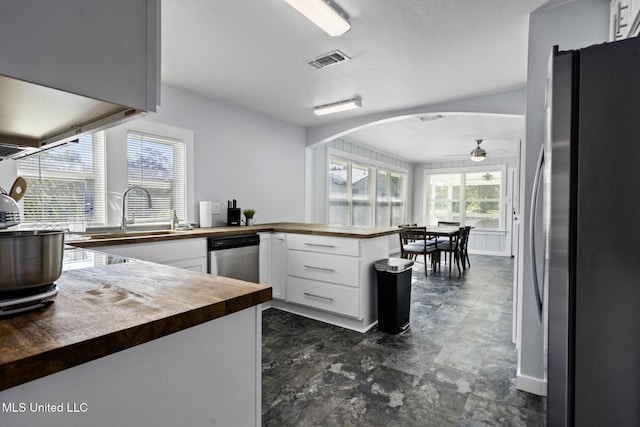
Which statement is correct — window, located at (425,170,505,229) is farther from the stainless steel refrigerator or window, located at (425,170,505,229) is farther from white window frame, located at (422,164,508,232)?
the stainless steel refrigerator

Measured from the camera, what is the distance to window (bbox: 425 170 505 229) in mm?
7930

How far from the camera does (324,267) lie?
3.10 m

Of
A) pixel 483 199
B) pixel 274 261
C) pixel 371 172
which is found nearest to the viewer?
pixel 274 261

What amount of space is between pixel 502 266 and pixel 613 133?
6.12 metres

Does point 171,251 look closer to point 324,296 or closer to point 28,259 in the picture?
point 324,296

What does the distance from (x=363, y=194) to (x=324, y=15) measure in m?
4.97

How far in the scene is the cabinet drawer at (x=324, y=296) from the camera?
292 centimetres

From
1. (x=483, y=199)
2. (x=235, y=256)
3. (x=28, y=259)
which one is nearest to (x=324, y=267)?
(x=235, y=256)

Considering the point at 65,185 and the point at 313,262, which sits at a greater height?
the point at 65,185

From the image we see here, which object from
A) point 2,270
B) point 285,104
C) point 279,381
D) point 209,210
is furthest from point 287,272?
point 2,270

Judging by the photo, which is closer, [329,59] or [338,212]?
[329,59]

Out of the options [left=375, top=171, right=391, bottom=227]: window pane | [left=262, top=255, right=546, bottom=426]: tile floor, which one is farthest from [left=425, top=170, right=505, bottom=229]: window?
[left=262, top=255, right=546, bottom=426]: tile floor

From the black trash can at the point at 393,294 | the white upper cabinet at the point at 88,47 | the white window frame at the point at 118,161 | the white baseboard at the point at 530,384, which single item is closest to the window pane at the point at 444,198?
the black trash can at the point at 393,294

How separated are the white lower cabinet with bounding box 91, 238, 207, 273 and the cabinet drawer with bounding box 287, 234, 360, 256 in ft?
2.97
